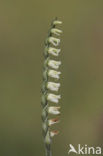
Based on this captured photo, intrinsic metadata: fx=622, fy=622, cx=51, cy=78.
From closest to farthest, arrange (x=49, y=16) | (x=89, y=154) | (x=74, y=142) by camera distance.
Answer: (x=89, y=154), (x=74, y=142), (x=49, y=16)

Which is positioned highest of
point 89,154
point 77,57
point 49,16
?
point 49,16

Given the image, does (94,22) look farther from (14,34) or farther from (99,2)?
(14,34)

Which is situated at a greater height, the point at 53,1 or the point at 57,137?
the point at 53,1

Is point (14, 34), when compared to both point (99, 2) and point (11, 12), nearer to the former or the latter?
point (11, 12)

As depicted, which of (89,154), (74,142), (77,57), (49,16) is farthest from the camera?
(49,16)

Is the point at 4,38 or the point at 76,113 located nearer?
the point at 76,113

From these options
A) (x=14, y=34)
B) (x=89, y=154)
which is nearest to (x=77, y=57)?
(x=14, y=34)
